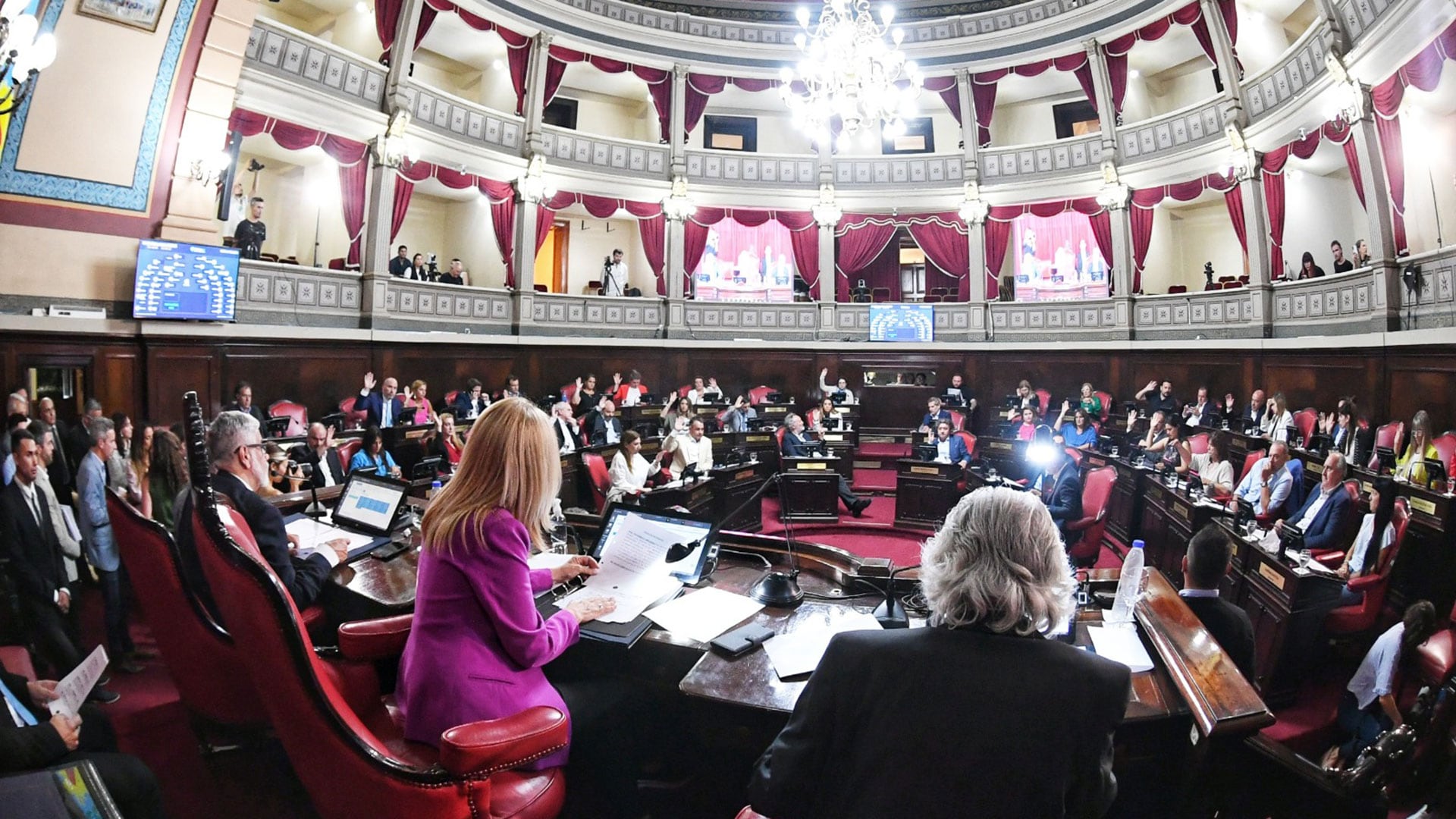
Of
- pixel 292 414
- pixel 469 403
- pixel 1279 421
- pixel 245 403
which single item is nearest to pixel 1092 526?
pixel 1279 421

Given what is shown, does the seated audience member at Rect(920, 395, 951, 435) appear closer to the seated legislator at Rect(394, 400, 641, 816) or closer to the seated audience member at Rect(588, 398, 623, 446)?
the seated audience member at Rect(588, 398, 623, 446)

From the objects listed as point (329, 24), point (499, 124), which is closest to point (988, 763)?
point (499, 124)

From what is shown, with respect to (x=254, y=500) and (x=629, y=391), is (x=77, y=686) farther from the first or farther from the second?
(x=629, y=391)

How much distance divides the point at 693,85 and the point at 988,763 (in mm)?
15560

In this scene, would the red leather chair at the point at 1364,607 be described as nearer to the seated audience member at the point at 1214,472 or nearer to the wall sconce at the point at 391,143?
the seated audience member at the point at 1214,472

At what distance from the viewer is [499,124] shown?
13.0m

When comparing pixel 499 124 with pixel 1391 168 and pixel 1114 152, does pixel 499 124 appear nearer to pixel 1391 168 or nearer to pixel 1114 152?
pixel 1114 152

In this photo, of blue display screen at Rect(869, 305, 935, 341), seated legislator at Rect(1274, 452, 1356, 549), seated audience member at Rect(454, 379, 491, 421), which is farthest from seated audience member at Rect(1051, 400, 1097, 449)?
seated audience member at Rect(454, 379, 491, 421)

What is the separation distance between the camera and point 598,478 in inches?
272

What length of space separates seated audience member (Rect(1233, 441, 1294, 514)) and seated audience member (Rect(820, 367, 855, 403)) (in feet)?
24.1

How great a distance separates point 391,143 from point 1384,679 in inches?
510

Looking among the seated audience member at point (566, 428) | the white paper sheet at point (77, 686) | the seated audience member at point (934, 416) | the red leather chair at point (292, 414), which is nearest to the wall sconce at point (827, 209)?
the seated audience member at point (934, 416)

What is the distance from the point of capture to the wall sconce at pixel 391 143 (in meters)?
11.2

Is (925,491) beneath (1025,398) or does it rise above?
beneath
